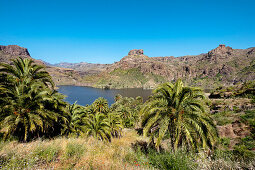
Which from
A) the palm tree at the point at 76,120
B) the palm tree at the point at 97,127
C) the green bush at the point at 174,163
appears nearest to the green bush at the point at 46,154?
the green bush at the point at 174,163

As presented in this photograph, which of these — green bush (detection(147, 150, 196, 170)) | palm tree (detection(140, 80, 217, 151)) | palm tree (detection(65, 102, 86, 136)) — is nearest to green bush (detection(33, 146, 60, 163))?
green bush (detection(147, 150, 196, 170))

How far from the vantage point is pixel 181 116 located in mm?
7723

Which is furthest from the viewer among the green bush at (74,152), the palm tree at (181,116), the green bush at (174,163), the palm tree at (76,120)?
the palm tree at (76,120)

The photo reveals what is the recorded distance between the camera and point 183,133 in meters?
7.57

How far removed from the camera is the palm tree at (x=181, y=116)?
288 inches

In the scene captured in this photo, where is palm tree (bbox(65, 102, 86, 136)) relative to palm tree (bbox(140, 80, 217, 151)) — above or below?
below

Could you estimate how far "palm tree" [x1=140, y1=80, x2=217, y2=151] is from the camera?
7.32 meters

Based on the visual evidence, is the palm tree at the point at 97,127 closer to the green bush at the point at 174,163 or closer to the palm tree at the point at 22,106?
the palm tree at the point at 22,106

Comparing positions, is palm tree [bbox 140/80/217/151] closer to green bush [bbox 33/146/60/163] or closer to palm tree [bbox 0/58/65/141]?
green bush [bbox 33/146/60/163]

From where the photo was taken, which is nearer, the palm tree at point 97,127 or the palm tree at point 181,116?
the palm tree at point 181,116

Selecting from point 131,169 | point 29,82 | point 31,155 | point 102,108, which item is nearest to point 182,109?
point 131,169

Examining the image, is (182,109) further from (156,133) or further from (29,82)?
(29,82)

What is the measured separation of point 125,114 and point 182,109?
28.7m

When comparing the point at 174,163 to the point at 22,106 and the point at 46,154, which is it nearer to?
the point at 46,154
